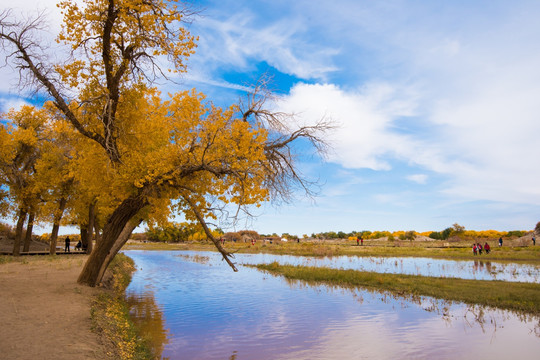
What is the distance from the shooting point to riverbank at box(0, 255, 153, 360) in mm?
6734

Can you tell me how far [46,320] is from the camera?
8719mm

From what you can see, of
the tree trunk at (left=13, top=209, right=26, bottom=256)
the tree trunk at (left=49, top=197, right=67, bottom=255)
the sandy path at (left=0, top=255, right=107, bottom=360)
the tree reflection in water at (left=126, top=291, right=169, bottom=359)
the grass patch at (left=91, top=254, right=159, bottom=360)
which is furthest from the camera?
the tree trunk at (left=49, top=197, right=67, bottom=255)

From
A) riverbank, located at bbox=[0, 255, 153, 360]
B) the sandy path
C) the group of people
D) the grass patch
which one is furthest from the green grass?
the group of people

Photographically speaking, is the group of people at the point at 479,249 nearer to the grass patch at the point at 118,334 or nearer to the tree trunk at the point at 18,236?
the grass patch at the point at 118,334

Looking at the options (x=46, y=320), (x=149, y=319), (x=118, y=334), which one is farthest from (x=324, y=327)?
(x=46, y=320)

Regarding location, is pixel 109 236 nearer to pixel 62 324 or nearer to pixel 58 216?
pixel 62 324

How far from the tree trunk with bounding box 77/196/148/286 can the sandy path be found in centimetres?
66

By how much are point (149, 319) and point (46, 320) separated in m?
4.40

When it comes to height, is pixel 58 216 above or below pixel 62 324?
above

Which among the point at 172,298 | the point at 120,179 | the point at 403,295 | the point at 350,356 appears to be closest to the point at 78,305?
the point at 120,179

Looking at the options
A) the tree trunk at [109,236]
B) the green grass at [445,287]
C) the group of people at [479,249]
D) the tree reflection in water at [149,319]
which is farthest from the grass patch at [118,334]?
the group of people at [479,249]

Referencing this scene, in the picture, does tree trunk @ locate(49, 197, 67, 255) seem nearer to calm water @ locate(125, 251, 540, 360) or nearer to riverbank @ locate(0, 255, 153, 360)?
calm water @ locate(125, 251, 540, 360)

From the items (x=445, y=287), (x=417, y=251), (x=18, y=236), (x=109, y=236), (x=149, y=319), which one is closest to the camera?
(x=149, y=319)

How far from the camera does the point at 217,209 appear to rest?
11.5 m
